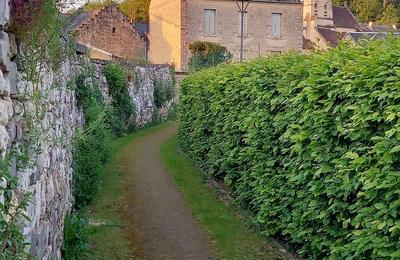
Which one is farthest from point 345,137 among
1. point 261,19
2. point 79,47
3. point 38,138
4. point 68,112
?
point 261,19

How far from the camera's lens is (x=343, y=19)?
59.8 meters

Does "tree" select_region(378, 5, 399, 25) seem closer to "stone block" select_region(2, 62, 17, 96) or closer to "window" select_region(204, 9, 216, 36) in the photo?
"window" select_region(204, 9, 216, 36)

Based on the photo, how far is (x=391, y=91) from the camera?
4.71 meters

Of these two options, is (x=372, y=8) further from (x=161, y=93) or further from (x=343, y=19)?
(x=161, y=93)

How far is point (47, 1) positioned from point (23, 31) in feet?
1.55

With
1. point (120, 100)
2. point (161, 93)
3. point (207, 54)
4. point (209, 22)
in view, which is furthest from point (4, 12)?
point (209, 22)

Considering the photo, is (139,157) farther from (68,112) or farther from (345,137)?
(345,137)

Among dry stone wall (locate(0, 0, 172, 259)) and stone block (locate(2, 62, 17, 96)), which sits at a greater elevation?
stone block (locate(2, 62, 17, 96))

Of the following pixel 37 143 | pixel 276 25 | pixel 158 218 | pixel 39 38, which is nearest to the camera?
pixel 37 143

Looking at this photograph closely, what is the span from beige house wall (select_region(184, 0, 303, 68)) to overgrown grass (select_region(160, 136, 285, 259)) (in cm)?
2493

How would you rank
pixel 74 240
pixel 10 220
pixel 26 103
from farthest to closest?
pixel 74 240
pixel 26 103
pixel 10 220

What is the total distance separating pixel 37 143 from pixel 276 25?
3725cm

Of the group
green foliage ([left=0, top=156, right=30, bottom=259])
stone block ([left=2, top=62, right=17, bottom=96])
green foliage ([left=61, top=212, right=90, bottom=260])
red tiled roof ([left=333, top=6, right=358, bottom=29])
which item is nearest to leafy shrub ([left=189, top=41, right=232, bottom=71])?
red tiled roof ([left=333, top=6, right=358, bottom=29])

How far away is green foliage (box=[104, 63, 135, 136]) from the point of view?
18.8m
